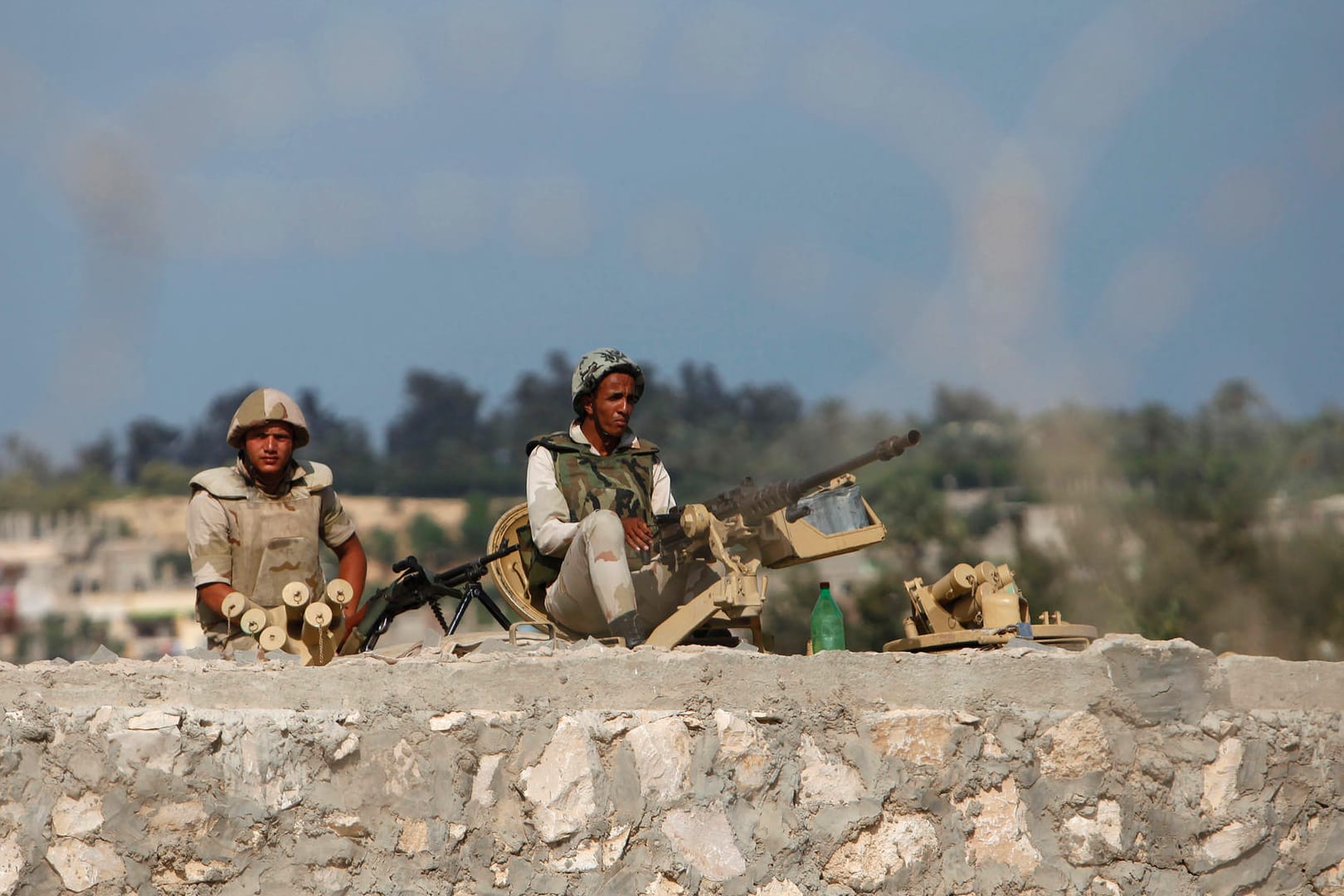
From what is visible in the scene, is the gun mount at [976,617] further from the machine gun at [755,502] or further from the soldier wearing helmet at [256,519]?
the soldier wearing helmet at [256,519]

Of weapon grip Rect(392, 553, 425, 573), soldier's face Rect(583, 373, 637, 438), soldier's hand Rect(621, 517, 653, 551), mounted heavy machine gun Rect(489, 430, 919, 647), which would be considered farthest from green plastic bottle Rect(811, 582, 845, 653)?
weapon grip Rect(392, 553, 425, 573)

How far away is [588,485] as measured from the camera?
7.68 meters

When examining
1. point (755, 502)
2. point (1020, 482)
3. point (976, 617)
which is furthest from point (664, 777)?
point (1020, 482)

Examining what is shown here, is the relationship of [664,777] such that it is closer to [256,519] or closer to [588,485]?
[588,485]

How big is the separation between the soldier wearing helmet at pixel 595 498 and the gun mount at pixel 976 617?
958 mm

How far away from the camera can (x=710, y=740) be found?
607 centimetres

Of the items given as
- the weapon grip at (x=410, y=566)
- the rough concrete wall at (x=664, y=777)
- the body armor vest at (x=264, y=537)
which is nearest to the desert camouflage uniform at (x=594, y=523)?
the weapon grip at (x=410, y=566)

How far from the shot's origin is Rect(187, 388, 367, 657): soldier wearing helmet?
25.6 feet

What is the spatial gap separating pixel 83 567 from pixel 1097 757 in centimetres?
6270

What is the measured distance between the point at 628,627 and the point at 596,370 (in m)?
1.27

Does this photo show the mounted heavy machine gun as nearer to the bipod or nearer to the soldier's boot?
the soldier's boot

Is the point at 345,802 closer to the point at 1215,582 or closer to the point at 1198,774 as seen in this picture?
the point at 1198,774

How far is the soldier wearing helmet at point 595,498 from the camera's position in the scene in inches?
289

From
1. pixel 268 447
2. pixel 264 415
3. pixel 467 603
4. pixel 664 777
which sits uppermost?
pixel 264 415
